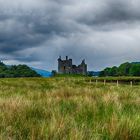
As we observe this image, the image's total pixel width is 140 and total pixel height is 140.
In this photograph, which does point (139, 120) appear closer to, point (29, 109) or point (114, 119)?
point (114, 119)

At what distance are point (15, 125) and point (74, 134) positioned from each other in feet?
4.34

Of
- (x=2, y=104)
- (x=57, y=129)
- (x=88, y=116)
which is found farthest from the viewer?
(x=2, y=104)

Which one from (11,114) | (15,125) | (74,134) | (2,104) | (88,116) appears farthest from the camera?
(2,104)

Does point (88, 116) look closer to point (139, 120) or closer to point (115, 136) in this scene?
point (139, 120)

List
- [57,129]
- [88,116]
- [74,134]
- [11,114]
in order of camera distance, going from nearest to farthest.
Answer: [74,134], [57,129], [11,114], [88,116]

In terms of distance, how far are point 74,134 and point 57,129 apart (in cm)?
46

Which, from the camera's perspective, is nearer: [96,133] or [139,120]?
[96,133]

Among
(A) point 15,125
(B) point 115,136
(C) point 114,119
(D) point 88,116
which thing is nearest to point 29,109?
(D) point 88,116

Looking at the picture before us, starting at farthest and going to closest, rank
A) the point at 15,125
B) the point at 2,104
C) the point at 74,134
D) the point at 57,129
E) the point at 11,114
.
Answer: the point at 2,104, the point at 11,114, the point at 15,125, the point at 57,129, the point at 74,134

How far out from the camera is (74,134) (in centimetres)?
427

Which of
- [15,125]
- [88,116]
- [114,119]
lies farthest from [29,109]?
[114,119]

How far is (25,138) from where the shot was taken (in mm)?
4512

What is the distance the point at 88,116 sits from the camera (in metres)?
6.52

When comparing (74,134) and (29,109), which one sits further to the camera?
(29,109)
